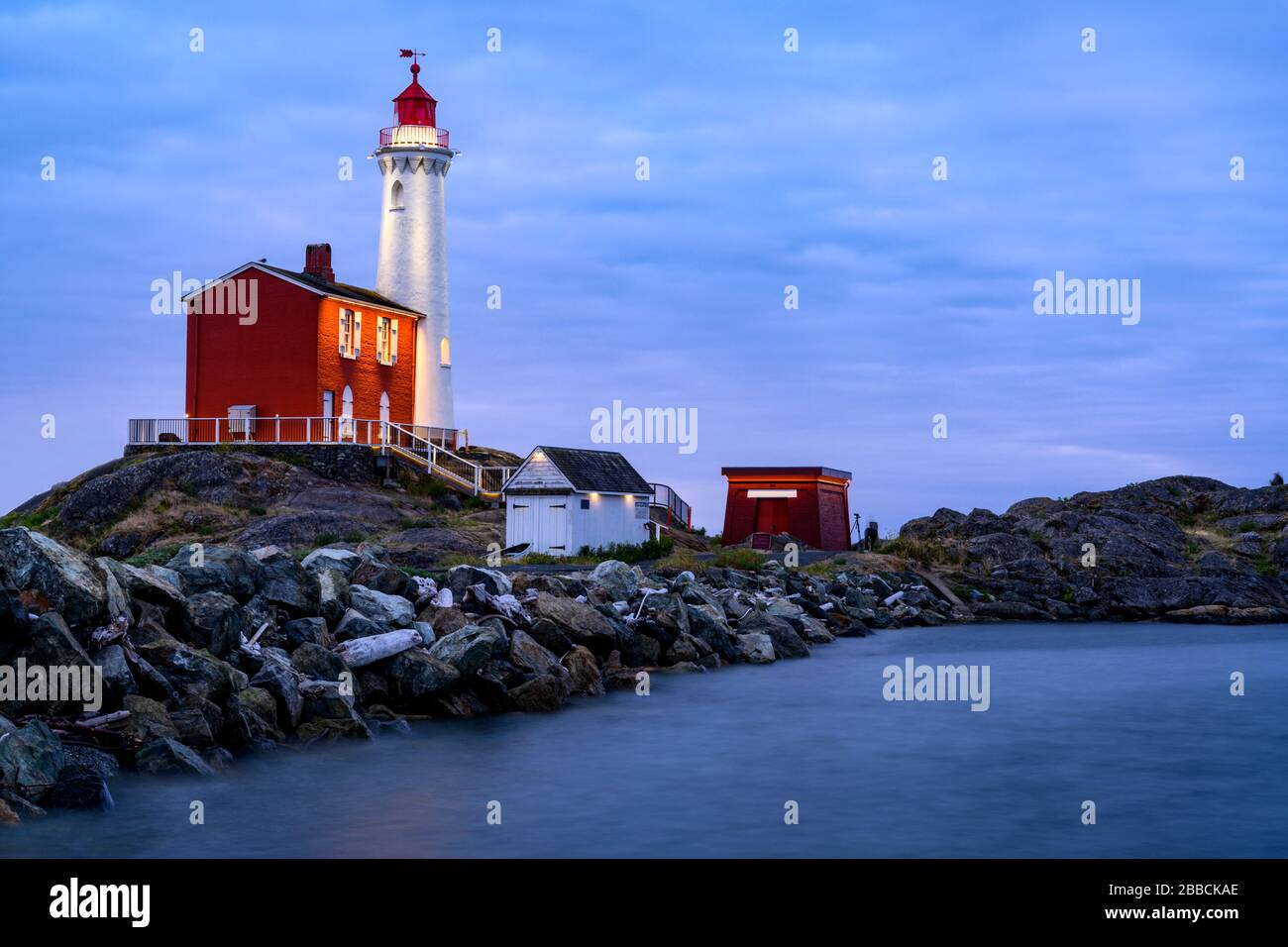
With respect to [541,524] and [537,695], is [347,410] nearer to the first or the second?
[541,524]

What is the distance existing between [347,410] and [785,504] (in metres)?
15.6

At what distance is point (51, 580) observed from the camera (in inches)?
469

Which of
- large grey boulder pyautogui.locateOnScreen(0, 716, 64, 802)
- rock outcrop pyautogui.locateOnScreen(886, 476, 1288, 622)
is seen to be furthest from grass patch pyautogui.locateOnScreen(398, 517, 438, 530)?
large grey boulder pyautogui.locateOnScreen(0, 716, 64, 802)

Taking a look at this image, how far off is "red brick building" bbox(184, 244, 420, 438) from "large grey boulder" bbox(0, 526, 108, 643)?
32.3 metres

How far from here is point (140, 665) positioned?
39.2 feet

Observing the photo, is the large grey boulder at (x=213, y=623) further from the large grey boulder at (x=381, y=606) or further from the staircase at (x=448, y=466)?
the staircase at (x=448, y=466)

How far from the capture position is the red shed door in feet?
143

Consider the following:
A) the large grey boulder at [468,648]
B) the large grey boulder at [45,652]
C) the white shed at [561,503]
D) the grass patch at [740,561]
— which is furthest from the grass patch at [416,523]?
the large grey boulder at [45,652]

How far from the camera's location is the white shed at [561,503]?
32188mm

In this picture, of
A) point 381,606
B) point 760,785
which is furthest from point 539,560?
point 760,785

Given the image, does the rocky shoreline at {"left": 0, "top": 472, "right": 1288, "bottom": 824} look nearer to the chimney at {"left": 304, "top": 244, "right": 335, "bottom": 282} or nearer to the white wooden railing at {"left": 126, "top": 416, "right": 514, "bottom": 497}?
the white wooden railing at {"left": 126, "top": 416, "right": 514, "bottom": 497}
